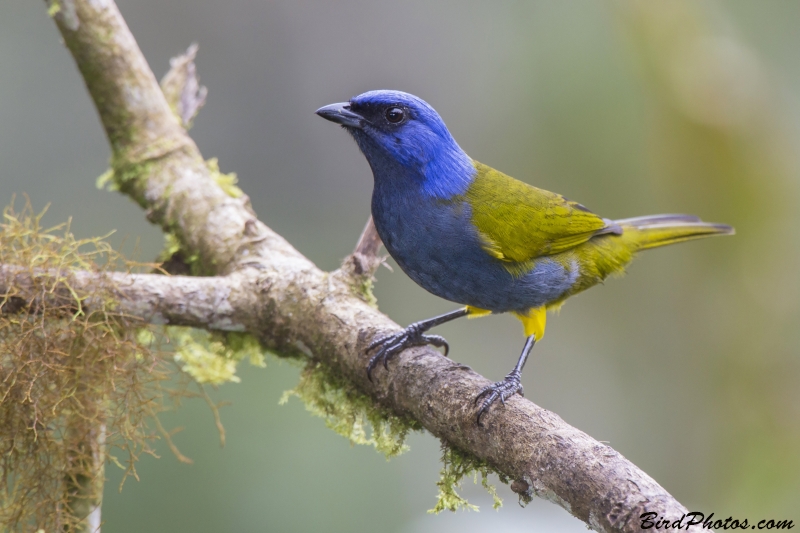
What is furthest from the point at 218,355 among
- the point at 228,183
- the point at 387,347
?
the point at 228,183

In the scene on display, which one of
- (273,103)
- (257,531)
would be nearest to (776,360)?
(257,531)

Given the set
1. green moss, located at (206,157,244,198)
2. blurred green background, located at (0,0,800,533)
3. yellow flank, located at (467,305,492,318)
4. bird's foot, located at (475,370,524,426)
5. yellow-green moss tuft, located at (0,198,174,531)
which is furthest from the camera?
blurred green background, located at (0,0,800,533)

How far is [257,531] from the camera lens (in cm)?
485

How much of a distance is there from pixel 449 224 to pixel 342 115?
78 cm

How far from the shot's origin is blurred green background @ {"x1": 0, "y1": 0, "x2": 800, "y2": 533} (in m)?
4.78

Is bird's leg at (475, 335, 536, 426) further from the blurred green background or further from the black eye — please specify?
the black eye

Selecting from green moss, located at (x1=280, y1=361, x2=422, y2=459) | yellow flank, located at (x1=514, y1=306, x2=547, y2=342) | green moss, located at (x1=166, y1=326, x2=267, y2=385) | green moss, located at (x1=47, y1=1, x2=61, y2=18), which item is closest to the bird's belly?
yellow flank, located at (x1=514, y1=306, x2=547, y2=342)

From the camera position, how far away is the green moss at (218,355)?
3748mm

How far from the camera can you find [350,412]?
3518 mm

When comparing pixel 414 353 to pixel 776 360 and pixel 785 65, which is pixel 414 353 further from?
pixel 785 65

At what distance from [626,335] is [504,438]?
15.6 ft

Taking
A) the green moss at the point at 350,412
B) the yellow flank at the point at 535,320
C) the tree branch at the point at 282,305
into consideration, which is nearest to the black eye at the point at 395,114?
the tree branch at the point at 282,305

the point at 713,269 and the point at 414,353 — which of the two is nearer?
the point at 414,353

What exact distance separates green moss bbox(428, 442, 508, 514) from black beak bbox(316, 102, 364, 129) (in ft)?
5.42
